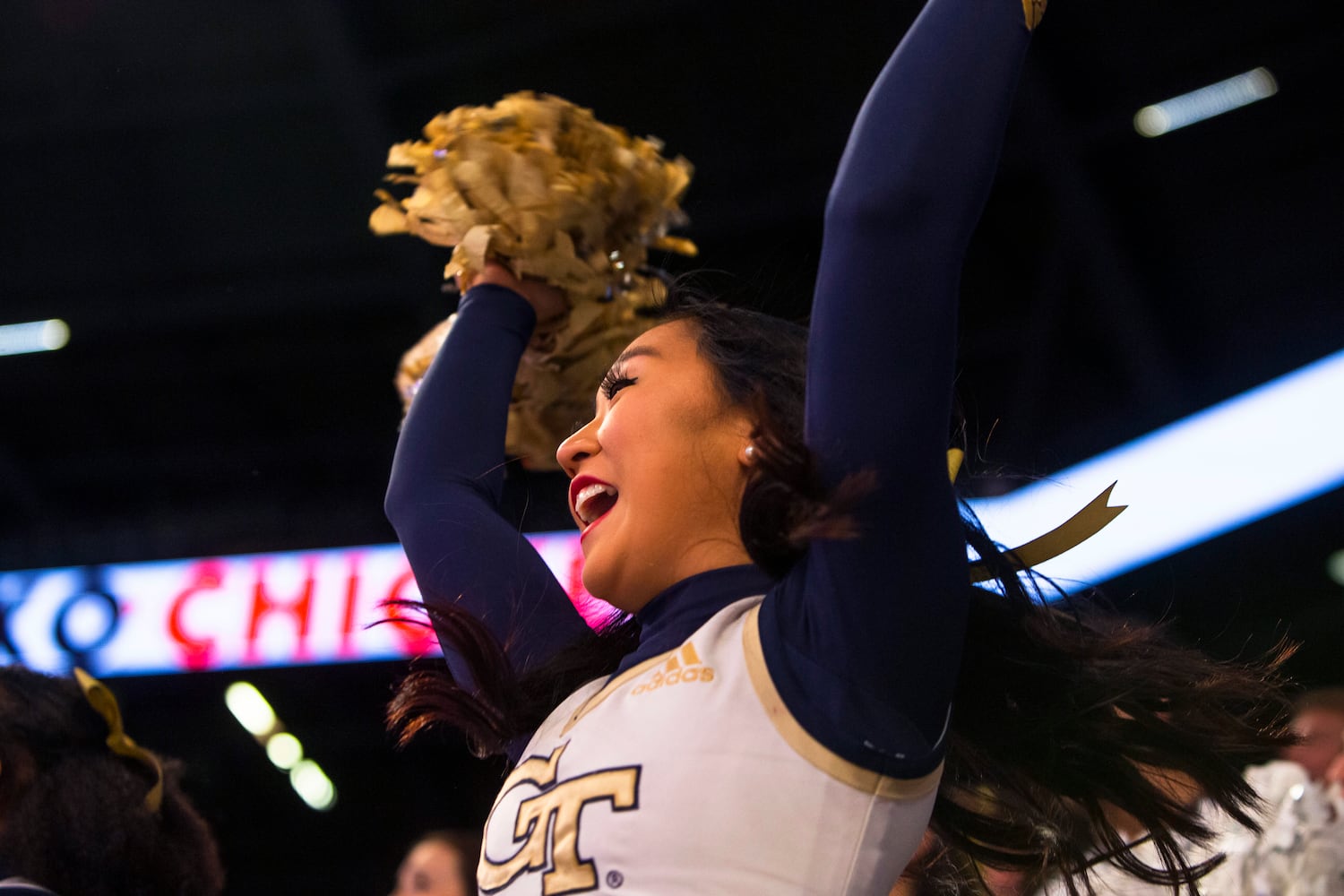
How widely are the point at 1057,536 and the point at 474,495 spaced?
1.85 ft

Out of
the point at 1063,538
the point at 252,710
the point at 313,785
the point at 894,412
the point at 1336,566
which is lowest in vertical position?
the point at 313,785

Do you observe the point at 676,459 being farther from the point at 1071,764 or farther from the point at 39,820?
the point at 39,820

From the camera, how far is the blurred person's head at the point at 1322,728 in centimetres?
226

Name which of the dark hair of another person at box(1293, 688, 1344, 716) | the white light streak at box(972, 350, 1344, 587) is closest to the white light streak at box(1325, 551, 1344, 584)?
the white light streak at box(972, 350, 1344, 587)

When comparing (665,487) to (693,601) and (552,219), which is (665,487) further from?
(552,219)

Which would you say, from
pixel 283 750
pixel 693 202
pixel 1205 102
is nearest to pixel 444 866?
pixel 693 202

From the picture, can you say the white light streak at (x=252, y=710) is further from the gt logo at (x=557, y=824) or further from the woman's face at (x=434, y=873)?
the gt logo at (x=557, y=824)

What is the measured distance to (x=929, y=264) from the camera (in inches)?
32.2

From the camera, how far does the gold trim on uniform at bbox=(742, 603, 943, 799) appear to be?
2.72 ft

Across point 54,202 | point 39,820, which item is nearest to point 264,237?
point 54,202

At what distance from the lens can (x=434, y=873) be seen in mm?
3053

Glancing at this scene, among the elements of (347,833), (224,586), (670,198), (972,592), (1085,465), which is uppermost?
(670,198)

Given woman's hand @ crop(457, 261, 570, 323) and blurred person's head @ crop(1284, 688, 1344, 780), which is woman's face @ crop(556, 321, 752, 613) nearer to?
woman's hand @ crop(457, 261, 570, 323)

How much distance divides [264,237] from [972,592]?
4554 mm
